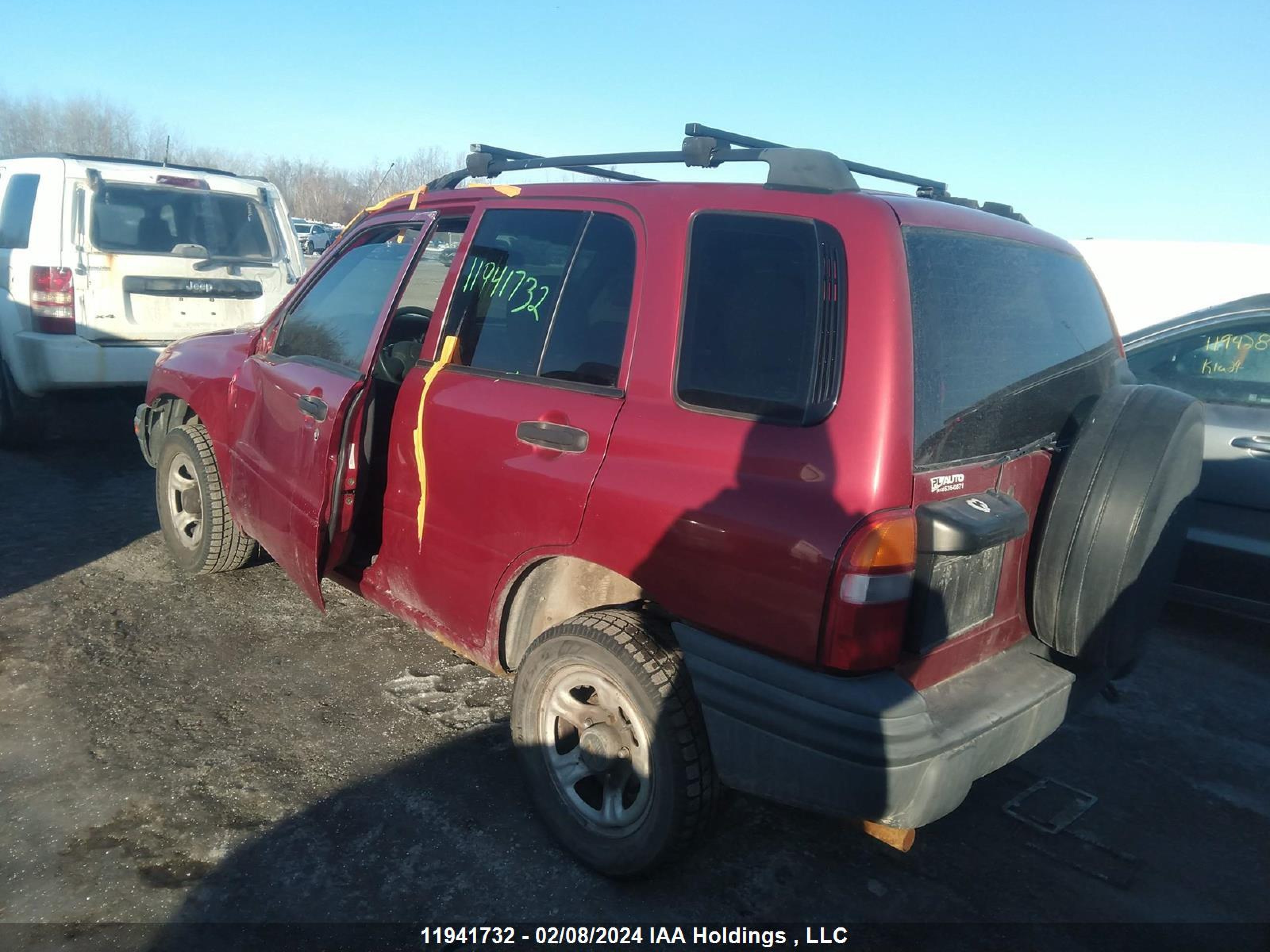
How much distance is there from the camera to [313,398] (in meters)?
3.40

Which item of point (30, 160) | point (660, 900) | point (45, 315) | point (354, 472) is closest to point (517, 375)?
point (354, 472)

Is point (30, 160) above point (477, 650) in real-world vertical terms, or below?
above

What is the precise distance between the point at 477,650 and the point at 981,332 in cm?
188

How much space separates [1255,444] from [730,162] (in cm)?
317

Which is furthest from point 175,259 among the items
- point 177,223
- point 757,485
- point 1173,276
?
point 1173,276

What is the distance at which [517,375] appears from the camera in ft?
9.60

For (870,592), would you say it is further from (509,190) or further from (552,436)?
(509,190)

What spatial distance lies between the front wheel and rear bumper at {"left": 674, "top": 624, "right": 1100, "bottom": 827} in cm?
14

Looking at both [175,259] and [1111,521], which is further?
[175,259]

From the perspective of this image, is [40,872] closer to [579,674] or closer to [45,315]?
[579,674]

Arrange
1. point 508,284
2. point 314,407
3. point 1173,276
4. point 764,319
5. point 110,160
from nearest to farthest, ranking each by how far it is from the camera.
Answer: point 764,319 < point 508,284 < point 314,407 < point 110,160 < point 1173,276

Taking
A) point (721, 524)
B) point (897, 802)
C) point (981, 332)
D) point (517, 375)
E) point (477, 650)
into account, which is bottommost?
point (477, 650)

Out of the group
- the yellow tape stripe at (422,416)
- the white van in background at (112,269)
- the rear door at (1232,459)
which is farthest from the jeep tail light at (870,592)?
the white van in background at (112,269)

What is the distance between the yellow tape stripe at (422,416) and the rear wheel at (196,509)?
176 cm
